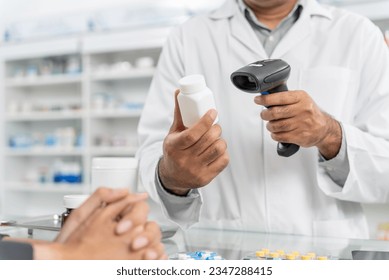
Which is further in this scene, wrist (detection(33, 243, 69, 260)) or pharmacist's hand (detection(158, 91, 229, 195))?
pharmacist's hand (detection(158, 91, 229, 195))

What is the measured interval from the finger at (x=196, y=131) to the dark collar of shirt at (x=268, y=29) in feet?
1.98

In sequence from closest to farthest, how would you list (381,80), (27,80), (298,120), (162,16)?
(298,120) → (381,80) → (162,16) → (27,80)

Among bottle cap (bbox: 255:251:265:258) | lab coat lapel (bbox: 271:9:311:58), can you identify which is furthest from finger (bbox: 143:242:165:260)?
lab coat lapel (bbox: 271:9:311:58)

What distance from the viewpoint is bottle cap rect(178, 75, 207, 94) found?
843mm

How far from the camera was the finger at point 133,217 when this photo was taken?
625 millimetres

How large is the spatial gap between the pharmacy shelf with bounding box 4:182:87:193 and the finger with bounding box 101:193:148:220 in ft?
11.8

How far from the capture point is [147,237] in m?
0.65

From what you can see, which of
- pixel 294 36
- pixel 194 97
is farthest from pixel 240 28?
pixel 194 97

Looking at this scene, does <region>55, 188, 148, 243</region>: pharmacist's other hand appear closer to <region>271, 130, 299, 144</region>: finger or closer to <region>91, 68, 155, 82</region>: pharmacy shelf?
<region>271, 130, 299, 144</region>: finger

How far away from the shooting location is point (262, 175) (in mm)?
1432

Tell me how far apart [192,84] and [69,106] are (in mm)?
3758

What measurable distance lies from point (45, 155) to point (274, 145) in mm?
3723
